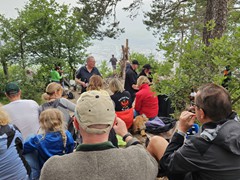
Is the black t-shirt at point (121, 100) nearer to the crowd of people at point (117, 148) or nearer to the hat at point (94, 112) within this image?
the crowd of people at point (117, 148)

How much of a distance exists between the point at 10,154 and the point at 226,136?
2027 mm

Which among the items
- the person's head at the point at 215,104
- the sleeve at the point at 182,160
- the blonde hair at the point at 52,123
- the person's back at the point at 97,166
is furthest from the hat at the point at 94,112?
the blonde hair at the point at 52,123

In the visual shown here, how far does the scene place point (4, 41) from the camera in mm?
9844

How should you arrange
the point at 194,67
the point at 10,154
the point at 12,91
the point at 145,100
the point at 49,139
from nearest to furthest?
the point at 10,154 < the point at 49,139 < the point at 194,67 < the point at 12,91 < the point at 145,100

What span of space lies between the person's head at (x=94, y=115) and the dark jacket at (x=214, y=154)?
2.18ft

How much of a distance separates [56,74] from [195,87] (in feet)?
24.2

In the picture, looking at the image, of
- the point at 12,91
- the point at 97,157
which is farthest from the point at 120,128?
the point at 12,91

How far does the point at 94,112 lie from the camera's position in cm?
135

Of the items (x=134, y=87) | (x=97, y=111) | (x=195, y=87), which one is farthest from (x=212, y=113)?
(x=134, y=87)

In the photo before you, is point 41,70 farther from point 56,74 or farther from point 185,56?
point 185,56

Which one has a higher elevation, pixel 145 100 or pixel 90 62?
pixel 90 62

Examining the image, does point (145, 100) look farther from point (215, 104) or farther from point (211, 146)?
point (211, 146)

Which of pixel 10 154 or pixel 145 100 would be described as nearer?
pixel 10 154

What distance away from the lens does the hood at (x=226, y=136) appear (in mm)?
1561
